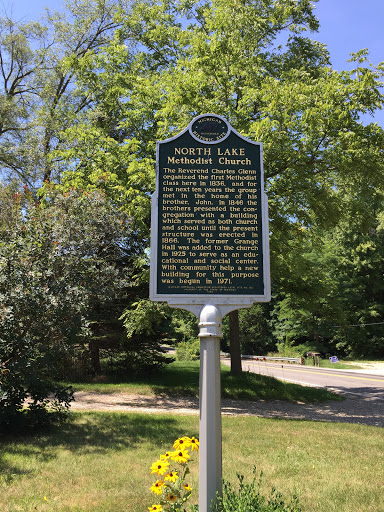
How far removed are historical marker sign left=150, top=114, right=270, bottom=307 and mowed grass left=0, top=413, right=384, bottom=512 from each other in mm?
2532

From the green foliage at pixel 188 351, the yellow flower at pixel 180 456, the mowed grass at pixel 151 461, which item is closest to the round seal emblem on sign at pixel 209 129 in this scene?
the yellow flower at pixel 180 456

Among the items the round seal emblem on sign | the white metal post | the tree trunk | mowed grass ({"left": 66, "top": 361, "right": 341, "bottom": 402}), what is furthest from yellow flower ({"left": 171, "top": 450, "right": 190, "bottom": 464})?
the tree trunk

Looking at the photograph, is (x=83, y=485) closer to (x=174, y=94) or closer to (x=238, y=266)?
(x=238, y=266)

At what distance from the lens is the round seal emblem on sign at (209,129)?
4.82 metres

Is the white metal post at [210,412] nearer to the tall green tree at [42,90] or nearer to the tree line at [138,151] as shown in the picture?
the tree line at [138,151]

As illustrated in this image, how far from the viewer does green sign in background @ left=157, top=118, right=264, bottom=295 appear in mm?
4516

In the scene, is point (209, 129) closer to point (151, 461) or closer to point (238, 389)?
point (151, 461)

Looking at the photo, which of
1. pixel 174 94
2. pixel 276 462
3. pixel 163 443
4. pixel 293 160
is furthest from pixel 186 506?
pixel 174 94

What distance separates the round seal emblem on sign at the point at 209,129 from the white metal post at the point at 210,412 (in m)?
1.88

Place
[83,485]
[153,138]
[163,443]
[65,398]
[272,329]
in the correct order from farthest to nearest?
[272,329], [153,138], [65,398], [163,443], [83,485]

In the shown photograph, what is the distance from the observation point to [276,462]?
254 inches

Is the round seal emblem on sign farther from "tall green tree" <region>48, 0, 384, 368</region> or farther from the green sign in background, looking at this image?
"tall green tree" <region>48, 0, 384, 368</region>

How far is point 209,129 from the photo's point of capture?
4.84 meters

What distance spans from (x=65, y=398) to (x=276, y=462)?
4220 mm
